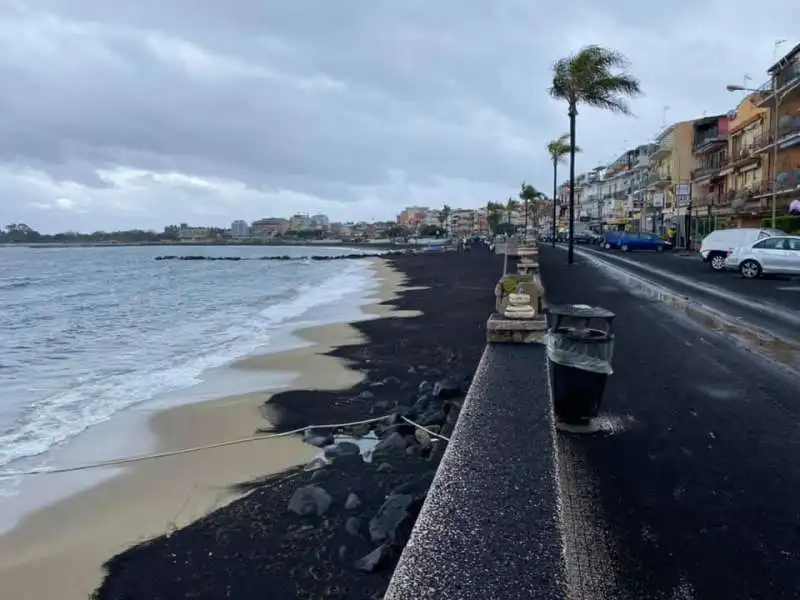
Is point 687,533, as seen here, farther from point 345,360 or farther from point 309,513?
point 345,360

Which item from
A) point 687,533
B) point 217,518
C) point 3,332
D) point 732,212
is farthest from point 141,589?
point 732,212

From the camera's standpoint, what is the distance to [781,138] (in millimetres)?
43375

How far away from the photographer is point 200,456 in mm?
8305

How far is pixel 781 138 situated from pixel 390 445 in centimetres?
4507

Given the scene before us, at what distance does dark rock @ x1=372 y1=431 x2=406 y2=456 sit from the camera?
Result: 757 centimetres

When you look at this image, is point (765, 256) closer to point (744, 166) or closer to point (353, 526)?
point (353, 526)

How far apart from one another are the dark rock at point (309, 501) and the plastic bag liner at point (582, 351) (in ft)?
8.01

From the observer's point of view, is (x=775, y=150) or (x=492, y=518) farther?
(x=775, y=150)

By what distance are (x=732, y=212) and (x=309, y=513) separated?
5415 centimetres

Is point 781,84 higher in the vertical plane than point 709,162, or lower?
higher

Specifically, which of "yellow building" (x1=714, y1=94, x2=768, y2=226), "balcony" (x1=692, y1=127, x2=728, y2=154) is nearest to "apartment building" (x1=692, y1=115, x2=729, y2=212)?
"balcony" (x1=692, y1=127, x2=728, y2=154)

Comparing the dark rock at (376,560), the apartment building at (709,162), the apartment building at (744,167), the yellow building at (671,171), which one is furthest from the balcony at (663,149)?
the dark rock at (376,560)

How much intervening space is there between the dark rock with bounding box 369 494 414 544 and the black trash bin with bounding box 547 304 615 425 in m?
1.58

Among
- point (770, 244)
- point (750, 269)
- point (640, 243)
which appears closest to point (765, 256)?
point (770, 244)
